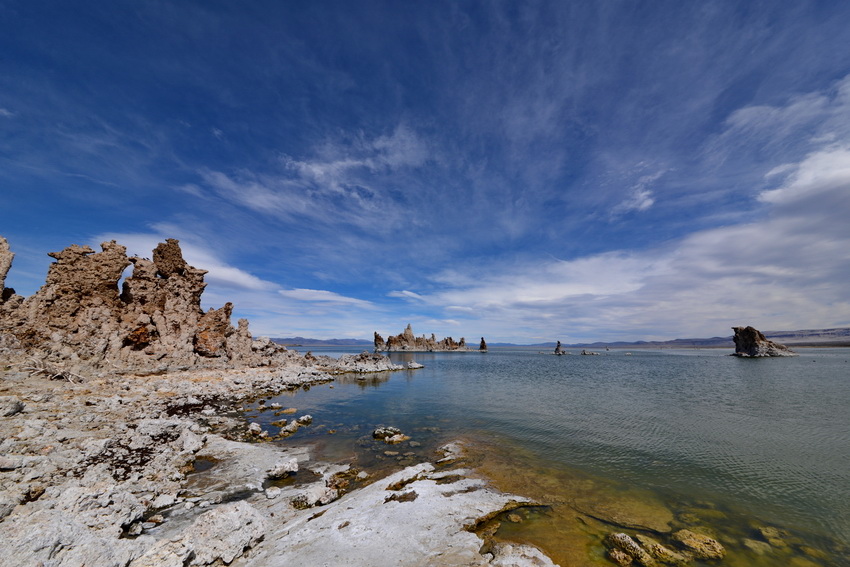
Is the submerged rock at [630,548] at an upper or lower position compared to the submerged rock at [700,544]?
upper

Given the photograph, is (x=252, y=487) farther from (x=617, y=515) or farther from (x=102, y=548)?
(x=617, y=515)

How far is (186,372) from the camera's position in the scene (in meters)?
38.1

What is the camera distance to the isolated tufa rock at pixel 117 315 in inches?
1146

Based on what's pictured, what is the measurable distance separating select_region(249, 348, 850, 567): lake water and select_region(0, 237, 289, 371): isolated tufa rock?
18571mm

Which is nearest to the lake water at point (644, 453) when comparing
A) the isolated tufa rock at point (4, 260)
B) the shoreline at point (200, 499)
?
the shoreline at point (200, 499)

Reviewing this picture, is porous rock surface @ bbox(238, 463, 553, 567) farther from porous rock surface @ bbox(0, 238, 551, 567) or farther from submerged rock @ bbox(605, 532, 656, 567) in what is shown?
submerged rock @ bbox(605, 532, 656, 567)

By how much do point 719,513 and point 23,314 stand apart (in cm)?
5093

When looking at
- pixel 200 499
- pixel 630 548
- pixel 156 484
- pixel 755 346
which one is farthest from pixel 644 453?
pixel 755 346

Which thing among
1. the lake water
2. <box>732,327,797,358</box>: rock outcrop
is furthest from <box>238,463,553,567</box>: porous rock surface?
<box>732,327,797,358</box>: rock outcrop

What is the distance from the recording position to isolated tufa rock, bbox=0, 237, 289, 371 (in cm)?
2911

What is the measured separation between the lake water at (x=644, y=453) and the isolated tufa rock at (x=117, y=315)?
18.6 metres

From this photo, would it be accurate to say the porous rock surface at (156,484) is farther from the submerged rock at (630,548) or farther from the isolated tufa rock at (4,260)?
the submerged rock at (630,548)

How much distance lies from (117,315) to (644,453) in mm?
50815

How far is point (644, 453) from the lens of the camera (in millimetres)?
17469
